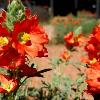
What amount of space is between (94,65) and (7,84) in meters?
0.48

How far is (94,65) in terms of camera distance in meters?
2.40

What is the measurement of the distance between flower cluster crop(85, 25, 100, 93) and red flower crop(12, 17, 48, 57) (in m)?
0.28

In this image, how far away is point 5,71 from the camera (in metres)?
2.69

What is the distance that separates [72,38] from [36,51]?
2202 mm

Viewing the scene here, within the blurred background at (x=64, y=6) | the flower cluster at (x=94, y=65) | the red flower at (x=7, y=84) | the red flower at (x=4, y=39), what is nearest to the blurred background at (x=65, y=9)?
the blurred background at (x=64, y=6)

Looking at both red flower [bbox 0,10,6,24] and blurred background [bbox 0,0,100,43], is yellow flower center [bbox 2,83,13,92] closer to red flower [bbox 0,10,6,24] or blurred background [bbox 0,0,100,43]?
red flower [bbox 0,10,6,24]

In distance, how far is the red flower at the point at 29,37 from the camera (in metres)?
Result: 2.37

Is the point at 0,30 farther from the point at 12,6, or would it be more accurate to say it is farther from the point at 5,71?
the point at 5,71

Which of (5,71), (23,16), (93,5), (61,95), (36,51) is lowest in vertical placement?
(93,5)

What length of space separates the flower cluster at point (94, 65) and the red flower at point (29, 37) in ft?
0.92

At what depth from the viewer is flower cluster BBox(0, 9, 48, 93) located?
2.37m

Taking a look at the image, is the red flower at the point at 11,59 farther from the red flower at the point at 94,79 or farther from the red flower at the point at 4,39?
the red flower at the point at 94,79

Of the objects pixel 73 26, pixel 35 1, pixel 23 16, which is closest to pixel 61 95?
pixel 23 16

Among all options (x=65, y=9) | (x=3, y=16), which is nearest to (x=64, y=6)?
(x=65, y=9)
